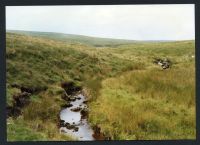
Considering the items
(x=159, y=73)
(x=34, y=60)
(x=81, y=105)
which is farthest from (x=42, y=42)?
(x=159, y=73)

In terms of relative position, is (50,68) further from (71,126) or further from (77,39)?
(71,126)

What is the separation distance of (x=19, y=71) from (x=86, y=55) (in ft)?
10.4

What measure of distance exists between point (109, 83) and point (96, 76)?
58 centimetres

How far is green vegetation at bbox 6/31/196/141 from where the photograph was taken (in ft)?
71.0

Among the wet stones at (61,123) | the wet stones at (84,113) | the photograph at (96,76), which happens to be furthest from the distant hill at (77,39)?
the wet stones at (61,123)

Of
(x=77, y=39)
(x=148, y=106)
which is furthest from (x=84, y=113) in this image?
(x=77, y=39)

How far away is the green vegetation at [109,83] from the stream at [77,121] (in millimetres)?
321

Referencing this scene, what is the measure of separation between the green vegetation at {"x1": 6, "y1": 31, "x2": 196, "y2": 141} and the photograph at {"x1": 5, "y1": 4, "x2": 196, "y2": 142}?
0.04 meters

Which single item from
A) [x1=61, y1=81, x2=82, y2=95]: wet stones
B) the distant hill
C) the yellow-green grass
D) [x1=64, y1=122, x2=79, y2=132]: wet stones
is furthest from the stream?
the distant hill

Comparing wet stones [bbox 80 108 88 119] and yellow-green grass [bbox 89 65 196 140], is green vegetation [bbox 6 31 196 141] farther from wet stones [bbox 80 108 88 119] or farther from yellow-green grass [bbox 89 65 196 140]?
wet stones [bbox 80 108 88 119]

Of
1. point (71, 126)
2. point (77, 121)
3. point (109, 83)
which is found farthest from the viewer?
point (109, 83)

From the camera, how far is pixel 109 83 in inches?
918

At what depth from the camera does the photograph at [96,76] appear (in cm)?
2177

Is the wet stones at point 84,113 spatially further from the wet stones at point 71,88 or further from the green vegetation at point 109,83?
the wet stones at point 71,88
